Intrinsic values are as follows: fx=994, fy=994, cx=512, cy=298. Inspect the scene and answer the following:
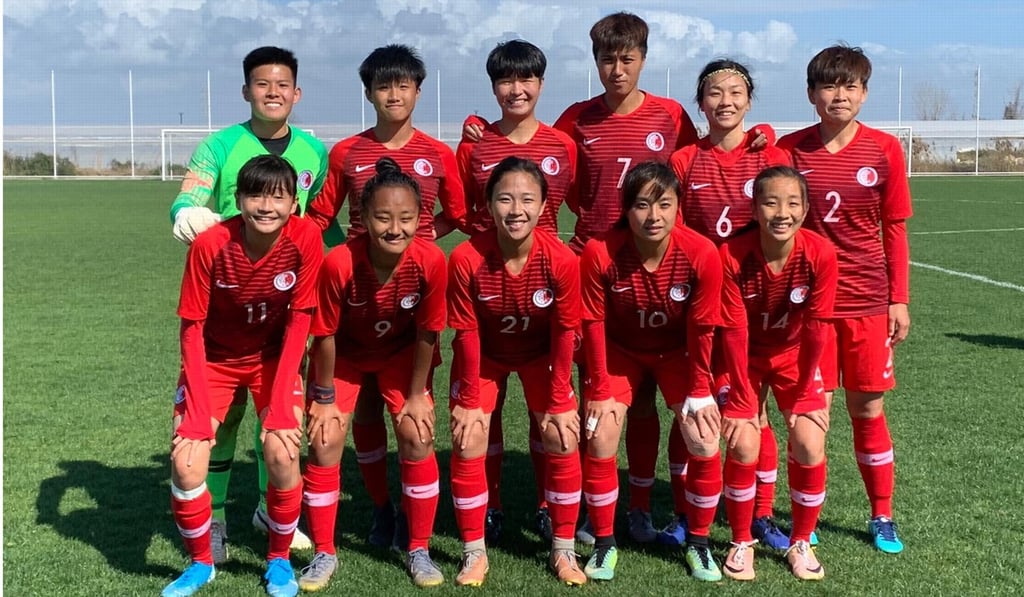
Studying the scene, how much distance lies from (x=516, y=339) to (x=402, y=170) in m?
0.81

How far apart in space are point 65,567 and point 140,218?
59.0 ft

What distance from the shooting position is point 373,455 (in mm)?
4168

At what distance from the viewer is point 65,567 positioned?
376 centimetres

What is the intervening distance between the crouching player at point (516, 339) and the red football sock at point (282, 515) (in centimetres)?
59

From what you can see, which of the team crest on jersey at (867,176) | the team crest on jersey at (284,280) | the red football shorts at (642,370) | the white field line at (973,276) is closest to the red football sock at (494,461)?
the red football shorts at (642,370)

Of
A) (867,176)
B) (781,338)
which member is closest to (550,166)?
(781,338)

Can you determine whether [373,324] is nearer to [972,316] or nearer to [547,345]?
[547,345]

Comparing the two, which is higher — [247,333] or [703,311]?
[703,311]

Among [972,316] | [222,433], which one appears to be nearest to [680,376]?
[222,433]

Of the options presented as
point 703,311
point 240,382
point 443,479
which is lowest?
point 443,479

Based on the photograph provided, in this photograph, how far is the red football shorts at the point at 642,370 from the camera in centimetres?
375

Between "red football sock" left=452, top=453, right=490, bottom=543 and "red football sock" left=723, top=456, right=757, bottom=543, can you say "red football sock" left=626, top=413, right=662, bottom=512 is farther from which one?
"red football sock" left=452, top=453, right=490, bottom=543

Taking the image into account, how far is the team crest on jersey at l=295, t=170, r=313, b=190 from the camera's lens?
4.00 metres

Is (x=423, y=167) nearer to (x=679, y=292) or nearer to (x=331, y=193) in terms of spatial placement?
(x=331, y=193)
